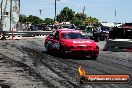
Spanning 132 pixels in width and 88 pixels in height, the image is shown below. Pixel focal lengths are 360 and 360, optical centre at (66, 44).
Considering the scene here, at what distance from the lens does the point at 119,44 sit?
2245 cm

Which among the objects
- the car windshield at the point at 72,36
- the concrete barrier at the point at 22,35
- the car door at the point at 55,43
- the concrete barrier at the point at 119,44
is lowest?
the concrete barrier at the point at 22,35

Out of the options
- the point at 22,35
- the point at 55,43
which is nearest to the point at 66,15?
the point at 22,35

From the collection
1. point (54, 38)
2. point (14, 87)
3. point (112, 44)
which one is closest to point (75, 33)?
point (54, 38)

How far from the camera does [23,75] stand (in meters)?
11.2

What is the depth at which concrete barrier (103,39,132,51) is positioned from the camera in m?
22.4

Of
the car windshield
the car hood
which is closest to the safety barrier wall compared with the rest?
the car windshield

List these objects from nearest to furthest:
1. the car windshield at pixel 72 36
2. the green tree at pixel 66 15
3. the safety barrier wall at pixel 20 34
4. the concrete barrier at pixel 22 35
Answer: the car windshield at pixel 72 36 < the safety barrier wall at pixel 20 34 < the concrete barrier at pixel 22 35 < the green tree at pixel 66 15

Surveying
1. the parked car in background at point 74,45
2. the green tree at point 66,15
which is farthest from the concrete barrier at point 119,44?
the green tree at point 66,15

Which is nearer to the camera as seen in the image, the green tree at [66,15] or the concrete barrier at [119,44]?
the concrete barrier at [119,44]

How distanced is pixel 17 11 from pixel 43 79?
150 ft

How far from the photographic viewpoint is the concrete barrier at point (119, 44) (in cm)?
2236

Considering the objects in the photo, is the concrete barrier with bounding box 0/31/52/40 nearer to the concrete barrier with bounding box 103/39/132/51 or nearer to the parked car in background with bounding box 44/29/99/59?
the concrete barrier with bounding box 103/39/132/51

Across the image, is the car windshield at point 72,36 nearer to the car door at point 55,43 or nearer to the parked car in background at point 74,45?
the parked car in background at point 74,45

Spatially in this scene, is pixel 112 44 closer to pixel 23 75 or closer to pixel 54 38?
pixel 54 38
